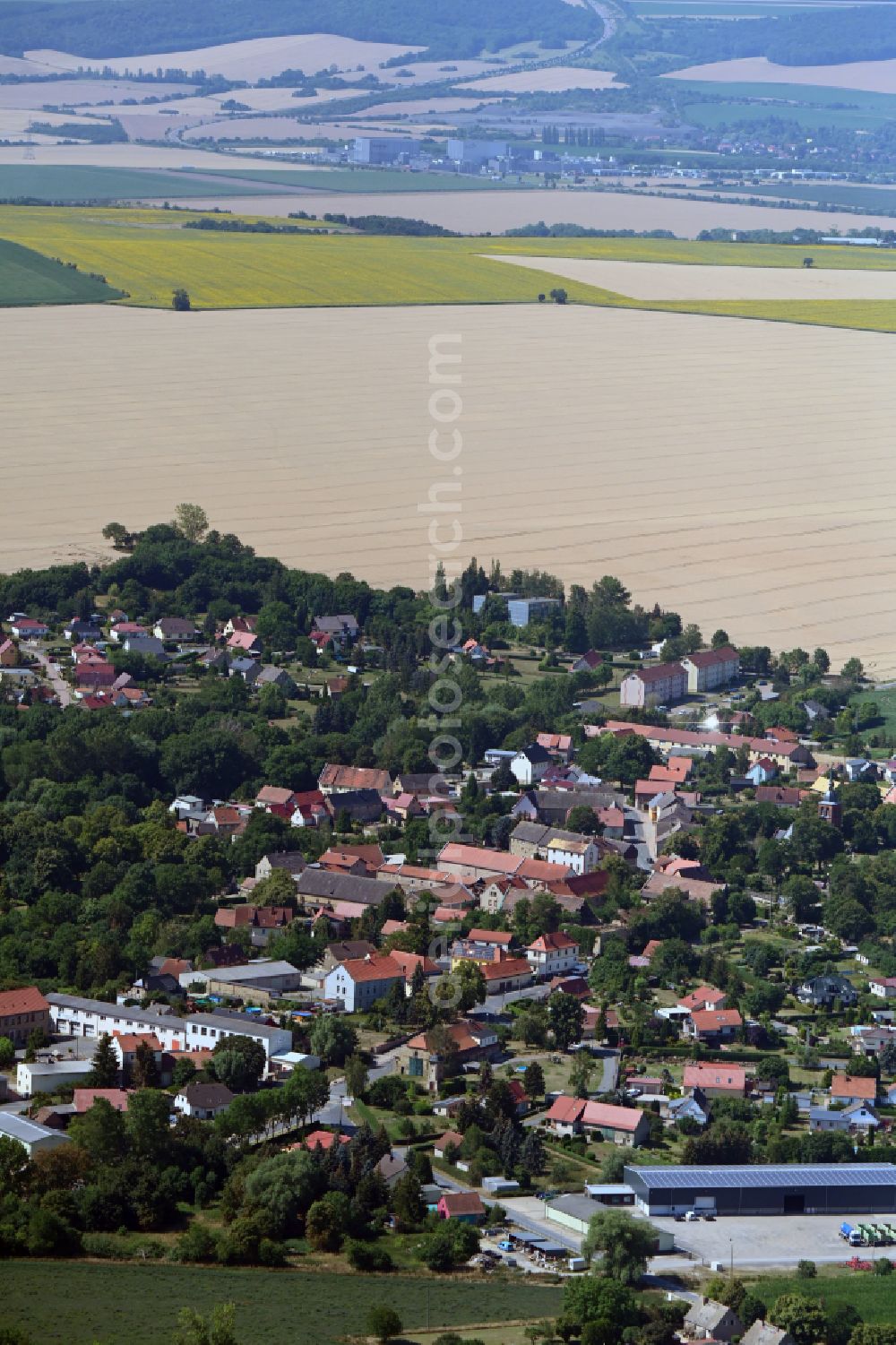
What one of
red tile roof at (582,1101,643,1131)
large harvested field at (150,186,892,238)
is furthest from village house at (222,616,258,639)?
large harvested field at (150,186,892,238)

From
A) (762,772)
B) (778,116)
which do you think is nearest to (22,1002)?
(762,772)

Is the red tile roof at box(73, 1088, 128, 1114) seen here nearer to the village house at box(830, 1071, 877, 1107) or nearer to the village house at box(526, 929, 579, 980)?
the village house at box(526, 929, 579, 980)

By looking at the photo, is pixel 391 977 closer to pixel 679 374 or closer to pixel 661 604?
pixel 661 604

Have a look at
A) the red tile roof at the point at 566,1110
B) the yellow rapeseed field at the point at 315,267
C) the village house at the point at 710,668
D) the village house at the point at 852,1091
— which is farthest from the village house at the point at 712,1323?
the yellow rapeseed field at the point at 315,267

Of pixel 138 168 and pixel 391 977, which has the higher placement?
pixel 138 168

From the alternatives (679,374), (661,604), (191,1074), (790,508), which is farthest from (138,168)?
(191,1074)

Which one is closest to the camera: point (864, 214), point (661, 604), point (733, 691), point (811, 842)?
point (811, 842)

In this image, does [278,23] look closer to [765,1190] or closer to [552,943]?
[552,943]

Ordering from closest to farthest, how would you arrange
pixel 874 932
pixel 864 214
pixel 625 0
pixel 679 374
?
1. pixel 874 932
2. pixel 679 374
3. pixel 864 214
4. pixel 625 0
